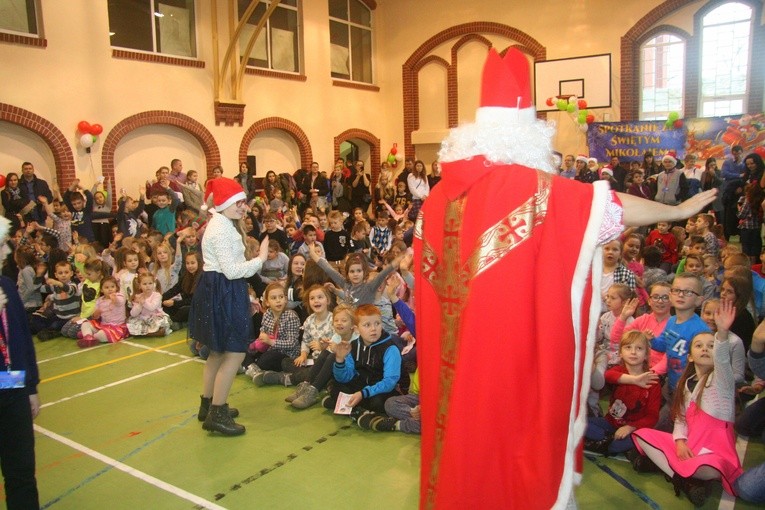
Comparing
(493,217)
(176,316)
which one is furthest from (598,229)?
(176,316)

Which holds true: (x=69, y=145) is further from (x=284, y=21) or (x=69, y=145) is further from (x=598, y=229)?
(x=598, y=229)

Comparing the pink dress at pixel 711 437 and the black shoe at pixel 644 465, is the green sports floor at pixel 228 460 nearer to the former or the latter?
the black shoe at pixel 644 465

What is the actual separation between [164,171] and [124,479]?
8.76m

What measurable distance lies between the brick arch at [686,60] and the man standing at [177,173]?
10.4 meters

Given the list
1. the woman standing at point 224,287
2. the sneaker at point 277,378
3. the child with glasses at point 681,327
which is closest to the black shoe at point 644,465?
the child with glasses at point 681,327

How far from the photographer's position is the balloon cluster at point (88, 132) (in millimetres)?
11133

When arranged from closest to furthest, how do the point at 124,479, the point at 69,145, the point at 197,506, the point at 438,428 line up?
the point at 438,428, the point at 197,506, the point at 124,479, the point at 69,145

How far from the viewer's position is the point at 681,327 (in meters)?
4.09

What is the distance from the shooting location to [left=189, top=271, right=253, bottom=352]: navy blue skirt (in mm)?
4094

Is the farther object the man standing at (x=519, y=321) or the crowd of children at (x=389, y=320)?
the crowd of children at (x=389, y=320)

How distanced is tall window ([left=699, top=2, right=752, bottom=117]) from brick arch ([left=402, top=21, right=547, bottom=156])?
376 cm

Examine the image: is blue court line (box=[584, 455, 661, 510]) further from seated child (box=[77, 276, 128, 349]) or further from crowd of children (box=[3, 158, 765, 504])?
seated child (box=[77, 276, 128, 349])

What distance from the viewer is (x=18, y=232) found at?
9227 mm

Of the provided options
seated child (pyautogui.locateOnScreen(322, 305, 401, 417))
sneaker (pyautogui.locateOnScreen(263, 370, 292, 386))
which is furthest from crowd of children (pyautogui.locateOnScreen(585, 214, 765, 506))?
sneaker (pyautogui.locateOnScreen(263, 370, 292, 386))
